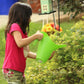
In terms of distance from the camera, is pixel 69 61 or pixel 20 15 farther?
pixel 69 61

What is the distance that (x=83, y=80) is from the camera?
260 cm

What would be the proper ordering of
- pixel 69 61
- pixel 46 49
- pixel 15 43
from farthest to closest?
pixel 69 61
pixel 15 43
pixel 46 49

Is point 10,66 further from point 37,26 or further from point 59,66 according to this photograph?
point 37,26

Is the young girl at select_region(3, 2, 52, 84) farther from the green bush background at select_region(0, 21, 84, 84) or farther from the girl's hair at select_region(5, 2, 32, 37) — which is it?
the green bush background at select_region(0, 21, 84, 84)

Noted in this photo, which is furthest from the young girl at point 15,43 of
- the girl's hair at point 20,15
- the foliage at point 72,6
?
the foliage at point 72,6

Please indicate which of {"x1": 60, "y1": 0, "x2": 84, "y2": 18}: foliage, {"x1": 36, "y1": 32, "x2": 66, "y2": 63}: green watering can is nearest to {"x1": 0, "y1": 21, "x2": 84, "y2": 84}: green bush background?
{"x1": 36, "y1": 32, "x2": 66, "y2": 63}: green watering can

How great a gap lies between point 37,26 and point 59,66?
7.76m

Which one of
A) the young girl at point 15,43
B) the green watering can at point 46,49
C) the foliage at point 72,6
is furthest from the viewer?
the foliage at point 72,6

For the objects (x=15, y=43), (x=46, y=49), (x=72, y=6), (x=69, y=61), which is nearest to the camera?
(x=46, y=49)

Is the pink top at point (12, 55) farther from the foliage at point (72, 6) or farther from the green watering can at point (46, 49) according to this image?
the foliage at point (72, 6)

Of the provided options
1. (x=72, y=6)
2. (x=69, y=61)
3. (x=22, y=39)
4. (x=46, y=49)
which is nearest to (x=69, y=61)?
(x=69, y=61)

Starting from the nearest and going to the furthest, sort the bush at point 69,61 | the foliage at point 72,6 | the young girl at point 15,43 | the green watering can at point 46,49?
the green watering can at point 46,49, the young girl at point 15,43, the bush at point 69,61, the foliage at point 72,6

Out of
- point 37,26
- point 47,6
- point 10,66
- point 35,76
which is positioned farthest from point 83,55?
point 37,26

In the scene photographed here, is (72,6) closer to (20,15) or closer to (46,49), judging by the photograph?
(20,15)
